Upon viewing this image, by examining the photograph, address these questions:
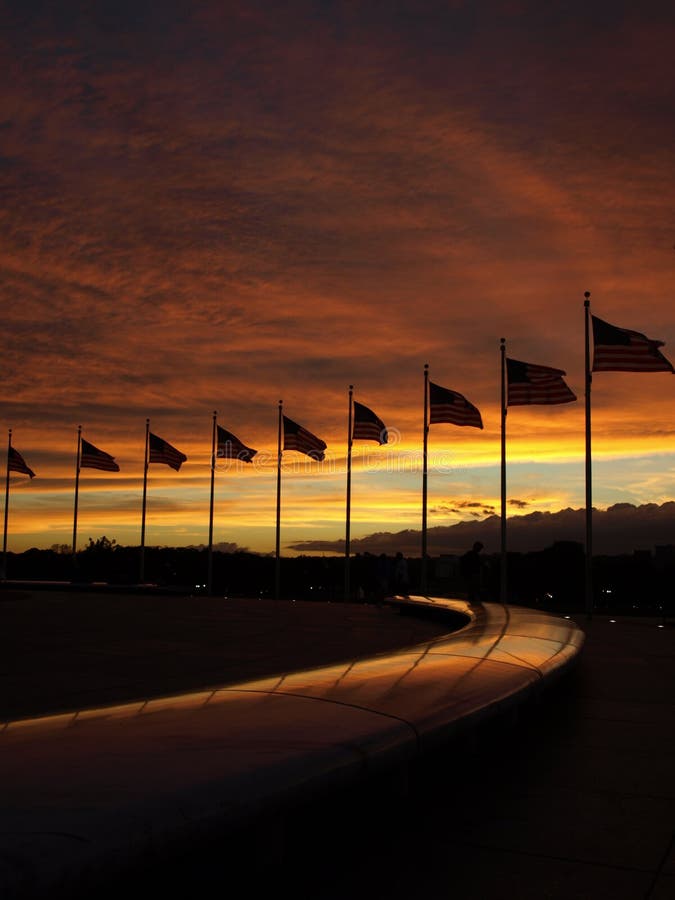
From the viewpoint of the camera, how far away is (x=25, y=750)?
3.97 m

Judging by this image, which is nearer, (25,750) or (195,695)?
(25,750)

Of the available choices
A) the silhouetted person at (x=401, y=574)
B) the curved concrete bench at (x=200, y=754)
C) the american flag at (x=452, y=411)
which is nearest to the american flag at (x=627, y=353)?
the american flag at (x=452, y=411)

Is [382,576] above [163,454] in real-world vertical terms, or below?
below

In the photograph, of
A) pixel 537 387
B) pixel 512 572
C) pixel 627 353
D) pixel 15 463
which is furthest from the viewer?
pixel 512 572

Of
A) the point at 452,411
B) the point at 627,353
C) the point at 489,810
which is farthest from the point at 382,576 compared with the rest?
the point at 489,810

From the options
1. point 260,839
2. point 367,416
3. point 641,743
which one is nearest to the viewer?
point 260,839

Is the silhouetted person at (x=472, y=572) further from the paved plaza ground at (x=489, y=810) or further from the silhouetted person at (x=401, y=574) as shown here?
the paved plaza ground at (x=489, y=810)

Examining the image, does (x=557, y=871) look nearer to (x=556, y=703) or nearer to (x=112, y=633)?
(x=556, y=703)

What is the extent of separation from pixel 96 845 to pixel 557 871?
2214 millimetres

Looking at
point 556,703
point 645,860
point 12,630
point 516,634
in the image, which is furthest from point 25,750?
Answer: point 12,630

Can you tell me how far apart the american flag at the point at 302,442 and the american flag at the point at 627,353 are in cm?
1347

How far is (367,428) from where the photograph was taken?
109 feet

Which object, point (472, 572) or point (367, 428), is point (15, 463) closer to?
point (367, 428)

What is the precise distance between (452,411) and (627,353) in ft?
24.2
